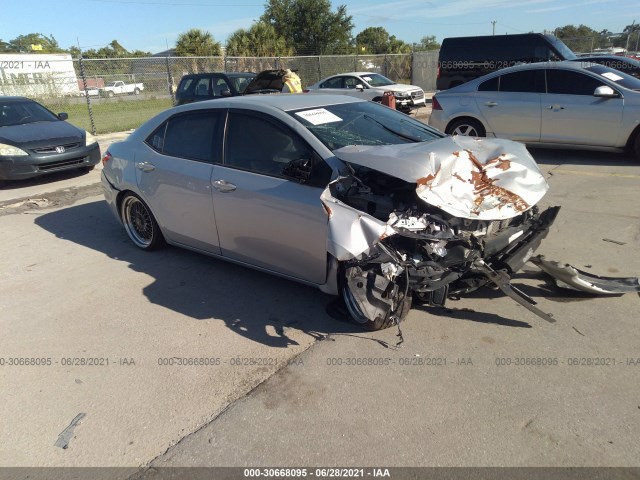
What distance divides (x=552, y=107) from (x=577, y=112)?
0.42 meters

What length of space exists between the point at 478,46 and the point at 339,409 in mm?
15634

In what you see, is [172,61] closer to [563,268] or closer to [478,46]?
[478,46]

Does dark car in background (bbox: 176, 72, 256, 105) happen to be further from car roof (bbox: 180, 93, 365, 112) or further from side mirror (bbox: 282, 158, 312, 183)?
side mirror (bbox: 282, 158, 312, 183)

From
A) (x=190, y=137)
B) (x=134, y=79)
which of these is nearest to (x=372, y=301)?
(x=190, y=137)

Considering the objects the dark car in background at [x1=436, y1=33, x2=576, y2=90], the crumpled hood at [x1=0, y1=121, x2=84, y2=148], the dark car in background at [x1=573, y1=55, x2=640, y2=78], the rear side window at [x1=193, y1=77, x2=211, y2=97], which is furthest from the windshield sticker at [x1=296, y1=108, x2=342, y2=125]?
the dark car in background at [x1=436, y1=33, x2=576, y2=90]

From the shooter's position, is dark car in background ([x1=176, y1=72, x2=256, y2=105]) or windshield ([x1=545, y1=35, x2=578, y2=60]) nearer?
dark car in background ([x1=176, y1=72, x2=256, y2=105])

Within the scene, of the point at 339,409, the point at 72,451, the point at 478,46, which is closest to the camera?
the point at 72,451

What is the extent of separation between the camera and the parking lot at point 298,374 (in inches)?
105

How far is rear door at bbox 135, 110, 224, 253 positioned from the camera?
4539 mm

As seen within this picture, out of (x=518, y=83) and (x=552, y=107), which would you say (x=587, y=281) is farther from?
(x=518, y=83)

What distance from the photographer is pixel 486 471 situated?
245 cm

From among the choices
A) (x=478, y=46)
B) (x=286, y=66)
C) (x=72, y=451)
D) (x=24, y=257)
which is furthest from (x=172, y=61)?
(x=72, y=451)

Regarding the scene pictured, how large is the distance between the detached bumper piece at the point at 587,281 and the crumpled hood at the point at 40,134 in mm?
8744

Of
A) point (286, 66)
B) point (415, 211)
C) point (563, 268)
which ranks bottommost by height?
point (563, 268)
